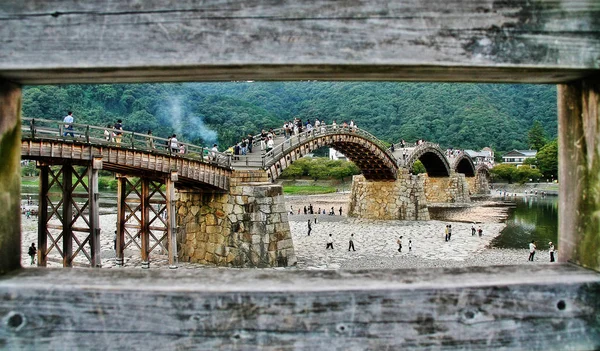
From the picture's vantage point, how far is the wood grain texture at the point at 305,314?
1328 millimetres

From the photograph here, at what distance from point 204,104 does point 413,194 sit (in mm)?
68684

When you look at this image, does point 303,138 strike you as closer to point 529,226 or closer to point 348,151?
point 348,151

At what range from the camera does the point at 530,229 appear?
29031 millimetres

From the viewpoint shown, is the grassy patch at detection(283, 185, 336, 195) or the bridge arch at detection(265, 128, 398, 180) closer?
the bridge arch at detection(265, 128, 398, 180)

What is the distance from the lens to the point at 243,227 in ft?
50.4

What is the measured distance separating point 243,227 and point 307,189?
45892 millimetres

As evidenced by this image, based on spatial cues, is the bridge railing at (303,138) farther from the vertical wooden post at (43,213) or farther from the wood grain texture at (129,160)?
the vertical wooden post at (43,213)

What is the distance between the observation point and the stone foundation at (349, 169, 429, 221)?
1280 inches

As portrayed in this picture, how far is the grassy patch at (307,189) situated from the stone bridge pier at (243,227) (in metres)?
40.9

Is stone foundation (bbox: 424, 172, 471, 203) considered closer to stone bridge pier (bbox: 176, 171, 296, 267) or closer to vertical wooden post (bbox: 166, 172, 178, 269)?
stone bridge pier (bbox: 176, 171, 296, 267)

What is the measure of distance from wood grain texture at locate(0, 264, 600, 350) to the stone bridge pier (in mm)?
13902

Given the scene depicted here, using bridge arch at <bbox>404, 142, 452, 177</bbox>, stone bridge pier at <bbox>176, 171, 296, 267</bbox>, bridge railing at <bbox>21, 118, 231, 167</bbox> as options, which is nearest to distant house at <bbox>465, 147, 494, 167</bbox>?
bridge arch at <bbox>404, 142, 452, 177</bbox>

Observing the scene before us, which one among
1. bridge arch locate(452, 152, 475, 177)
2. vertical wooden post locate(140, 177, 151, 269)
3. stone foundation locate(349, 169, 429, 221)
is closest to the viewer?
vertical wooden post locate(140, 177, 151, 269)

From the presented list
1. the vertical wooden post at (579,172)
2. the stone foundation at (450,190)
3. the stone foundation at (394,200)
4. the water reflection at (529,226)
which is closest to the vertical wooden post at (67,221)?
A: the vertical wooden post at (579,172)
